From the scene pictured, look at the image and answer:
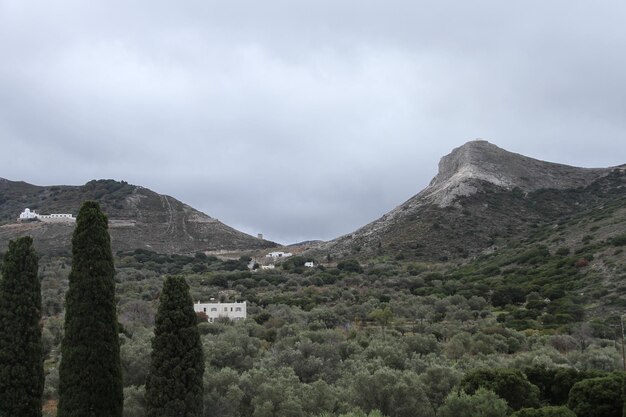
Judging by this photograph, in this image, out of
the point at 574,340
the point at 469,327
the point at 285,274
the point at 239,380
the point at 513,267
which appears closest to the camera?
the point at 239,380

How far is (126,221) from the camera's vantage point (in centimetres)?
10394

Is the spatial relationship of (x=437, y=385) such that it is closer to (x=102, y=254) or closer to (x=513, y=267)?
(x=102, y=254)

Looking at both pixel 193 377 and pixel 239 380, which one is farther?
pixel 239 380

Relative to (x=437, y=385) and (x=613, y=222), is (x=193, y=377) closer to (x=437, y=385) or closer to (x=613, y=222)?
(x=437, y=385)

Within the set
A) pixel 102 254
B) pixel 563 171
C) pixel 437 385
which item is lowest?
pixel 437 385

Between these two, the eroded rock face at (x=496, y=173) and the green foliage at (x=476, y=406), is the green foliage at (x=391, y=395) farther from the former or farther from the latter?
the eroded rock face at (x=496, y=173)

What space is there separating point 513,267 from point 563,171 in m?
45.7

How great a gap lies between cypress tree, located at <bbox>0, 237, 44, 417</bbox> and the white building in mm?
29100

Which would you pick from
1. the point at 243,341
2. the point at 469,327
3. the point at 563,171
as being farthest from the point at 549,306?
the point at 563,171

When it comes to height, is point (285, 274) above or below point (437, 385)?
above

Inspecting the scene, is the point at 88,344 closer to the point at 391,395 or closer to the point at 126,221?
the point at 391,395

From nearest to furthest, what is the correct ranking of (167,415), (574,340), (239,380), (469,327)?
(167,415) → (239,380) → (574,340) → (469,327)

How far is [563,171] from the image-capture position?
3898 inches

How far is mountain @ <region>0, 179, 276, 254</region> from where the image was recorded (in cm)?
9256
